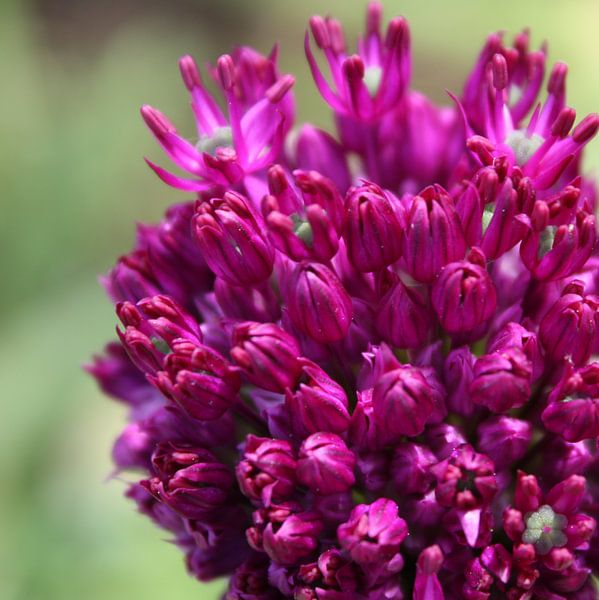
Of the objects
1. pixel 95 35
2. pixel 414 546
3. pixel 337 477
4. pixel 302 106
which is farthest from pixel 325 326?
pixel 95 35

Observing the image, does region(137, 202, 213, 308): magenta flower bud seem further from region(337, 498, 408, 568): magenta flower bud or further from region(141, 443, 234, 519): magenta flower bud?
region(337, 498, 408, 568): magenta flower bud

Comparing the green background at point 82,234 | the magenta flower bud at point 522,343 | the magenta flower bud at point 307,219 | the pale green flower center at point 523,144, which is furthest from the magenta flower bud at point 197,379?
the green background at point 82,234

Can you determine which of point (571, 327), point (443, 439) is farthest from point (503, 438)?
point (571, 327)

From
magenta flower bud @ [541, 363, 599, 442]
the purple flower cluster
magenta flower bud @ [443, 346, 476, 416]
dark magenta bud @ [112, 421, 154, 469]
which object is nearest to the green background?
dark magenta bud @ [112, 421, 154, 469]

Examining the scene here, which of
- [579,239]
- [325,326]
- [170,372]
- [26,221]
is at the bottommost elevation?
[26,221]

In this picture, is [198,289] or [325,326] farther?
[198,289]

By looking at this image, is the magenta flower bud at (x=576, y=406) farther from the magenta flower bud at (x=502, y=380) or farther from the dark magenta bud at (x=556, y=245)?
the dark magenta bud at (x=556, y=245)

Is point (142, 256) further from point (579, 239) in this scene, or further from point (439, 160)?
point (579, 239)
